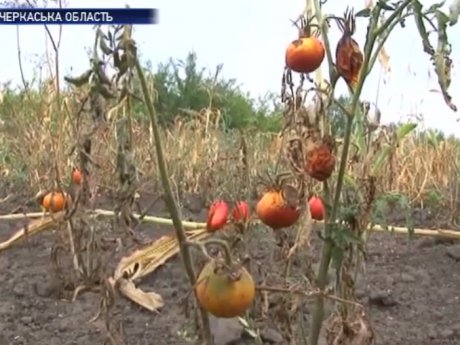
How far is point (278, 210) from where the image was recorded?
4.83 feet

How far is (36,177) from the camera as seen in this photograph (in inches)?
163

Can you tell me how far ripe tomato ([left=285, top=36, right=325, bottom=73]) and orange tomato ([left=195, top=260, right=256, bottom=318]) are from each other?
0.48m

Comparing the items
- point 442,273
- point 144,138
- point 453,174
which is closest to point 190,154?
point 144,138

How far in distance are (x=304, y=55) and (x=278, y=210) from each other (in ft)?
0.75

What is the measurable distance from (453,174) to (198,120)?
1325mm

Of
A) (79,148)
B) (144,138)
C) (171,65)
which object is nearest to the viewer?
(79,148)

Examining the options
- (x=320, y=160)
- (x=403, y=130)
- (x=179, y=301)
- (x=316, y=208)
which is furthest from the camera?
(x=179, y=301)

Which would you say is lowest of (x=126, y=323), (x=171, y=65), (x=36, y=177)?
(x=126, y=323)

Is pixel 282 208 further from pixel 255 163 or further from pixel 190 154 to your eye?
pixel 190 154

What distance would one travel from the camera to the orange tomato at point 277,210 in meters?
1.47

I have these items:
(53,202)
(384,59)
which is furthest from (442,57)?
(53,202)

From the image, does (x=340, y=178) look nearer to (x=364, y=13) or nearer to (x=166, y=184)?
(x=364, y=13)

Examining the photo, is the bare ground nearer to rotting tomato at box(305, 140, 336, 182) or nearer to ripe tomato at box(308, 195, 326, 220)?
ripe tomato at box(308, 195, 326, 220)

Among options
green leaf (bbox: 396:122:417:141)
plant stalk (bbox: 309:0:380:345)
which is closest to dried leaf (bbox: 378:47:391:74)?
green leaf (bbox: 396:122:417:141)
